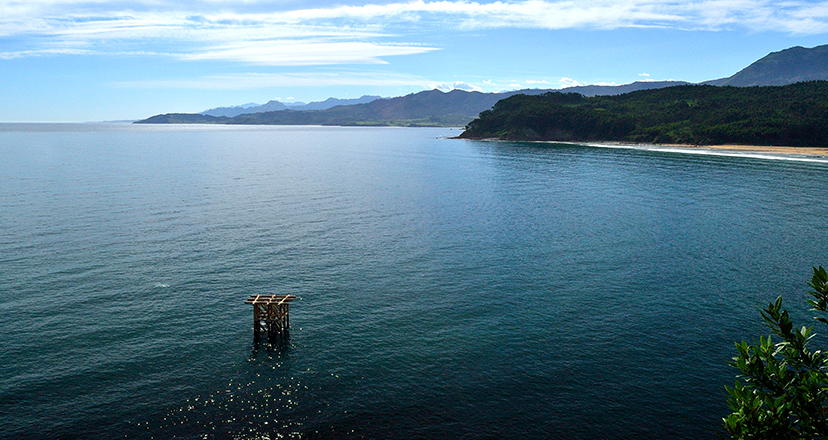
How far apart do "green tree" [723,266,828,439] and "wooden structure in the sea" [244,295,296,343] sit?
35549 mm

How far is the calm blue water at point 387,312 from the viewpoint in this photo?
34281mm

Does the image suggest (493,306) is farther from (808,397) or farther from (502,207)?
(502,207)

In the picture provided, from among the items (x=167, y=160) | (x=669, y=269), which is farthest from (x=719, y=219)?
(x=167, y=160)

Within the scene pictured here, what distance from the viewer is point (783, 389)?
50.5 ft

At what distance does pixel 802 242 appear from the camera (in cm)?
7469

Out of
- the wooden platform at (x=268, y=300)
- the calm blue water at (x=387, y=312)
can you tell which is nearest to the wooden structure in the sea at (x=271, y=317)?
the wooden platform at (x=268, y=300)

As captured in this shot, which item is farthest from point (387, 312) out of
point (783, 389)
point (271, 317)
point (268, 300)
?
point (783, 389)

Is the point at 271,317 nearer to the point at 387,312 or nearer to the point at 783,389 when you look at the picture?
the point at 387,312

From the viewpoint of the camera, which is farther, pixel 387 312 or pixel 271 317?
pixel 387 312

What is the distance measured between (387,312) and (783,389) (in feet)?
123

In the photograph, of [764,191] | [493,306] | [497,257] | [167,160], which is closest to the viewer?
[493,306]

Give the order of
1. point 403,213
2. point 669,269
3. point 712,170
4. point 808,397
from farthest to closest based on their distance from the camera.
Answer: point 712,170, point 403,213, point 669,269, point 808,397

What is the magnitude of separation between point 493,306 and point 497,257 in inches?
682

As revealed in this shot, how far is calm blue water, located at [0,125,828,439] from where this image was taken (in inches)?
1350
